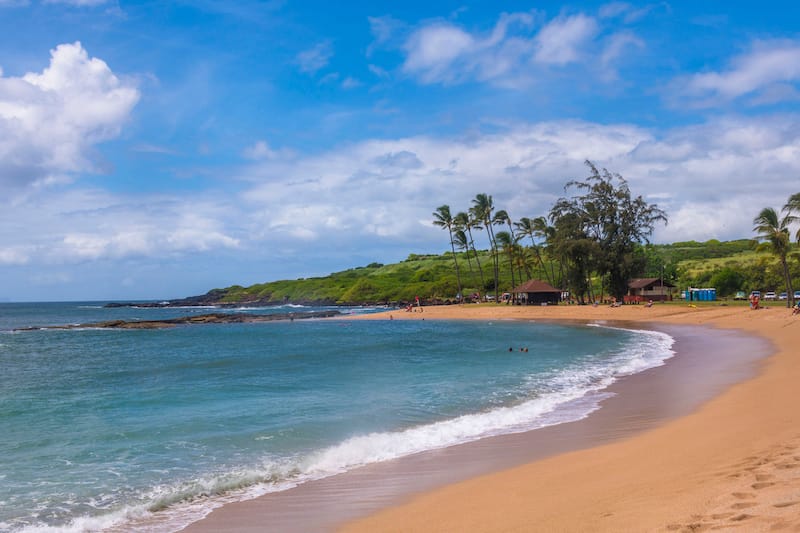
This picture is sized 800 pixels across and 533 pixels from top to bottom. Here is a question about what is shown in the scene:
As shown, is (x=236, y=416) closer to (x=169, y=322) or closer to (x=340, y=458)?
(x=340, y=458)

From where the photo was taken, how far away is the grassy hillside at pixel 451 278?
7425 centimetres

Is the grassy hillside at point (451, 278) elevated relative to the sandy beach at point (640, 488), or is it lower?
elevated

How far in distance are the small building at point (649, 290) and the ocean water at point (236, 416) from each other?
147 feet

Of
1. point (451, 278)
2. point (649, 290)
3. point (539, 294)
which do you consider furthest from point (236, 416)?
point (451, 278)

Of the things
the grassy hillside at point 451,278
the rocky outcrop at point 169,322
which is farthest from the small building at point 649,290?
the rocky outcrop at point 169,322

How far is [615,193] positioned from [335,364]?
4968cm

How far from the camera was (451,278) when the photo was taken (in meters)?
124

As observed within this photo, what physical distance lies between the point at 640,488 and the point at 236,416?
10.2 metres

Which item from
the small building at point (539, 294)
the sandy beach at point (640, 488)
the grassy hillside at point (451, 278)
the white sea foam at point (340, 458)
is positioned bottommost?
the white sea foam at point (340, 458)

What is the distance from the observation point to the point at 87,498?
8484 mm

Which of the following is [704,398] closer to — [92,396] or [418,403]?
[418,403]

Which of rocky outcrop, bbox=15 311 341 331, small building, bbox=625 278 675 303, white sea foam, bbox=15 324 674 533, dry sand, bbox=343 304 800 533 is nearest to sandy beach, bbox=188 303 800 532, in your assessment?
dry sand, bbox=343 304 800 533

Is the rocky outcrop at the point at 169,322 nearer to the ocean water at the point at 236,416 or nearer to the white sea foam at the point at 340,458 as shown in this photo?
A: the ocean water at the point at 236,416

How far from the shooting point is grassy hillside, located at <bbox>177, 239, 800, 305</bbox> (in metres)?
Result: 74.2
